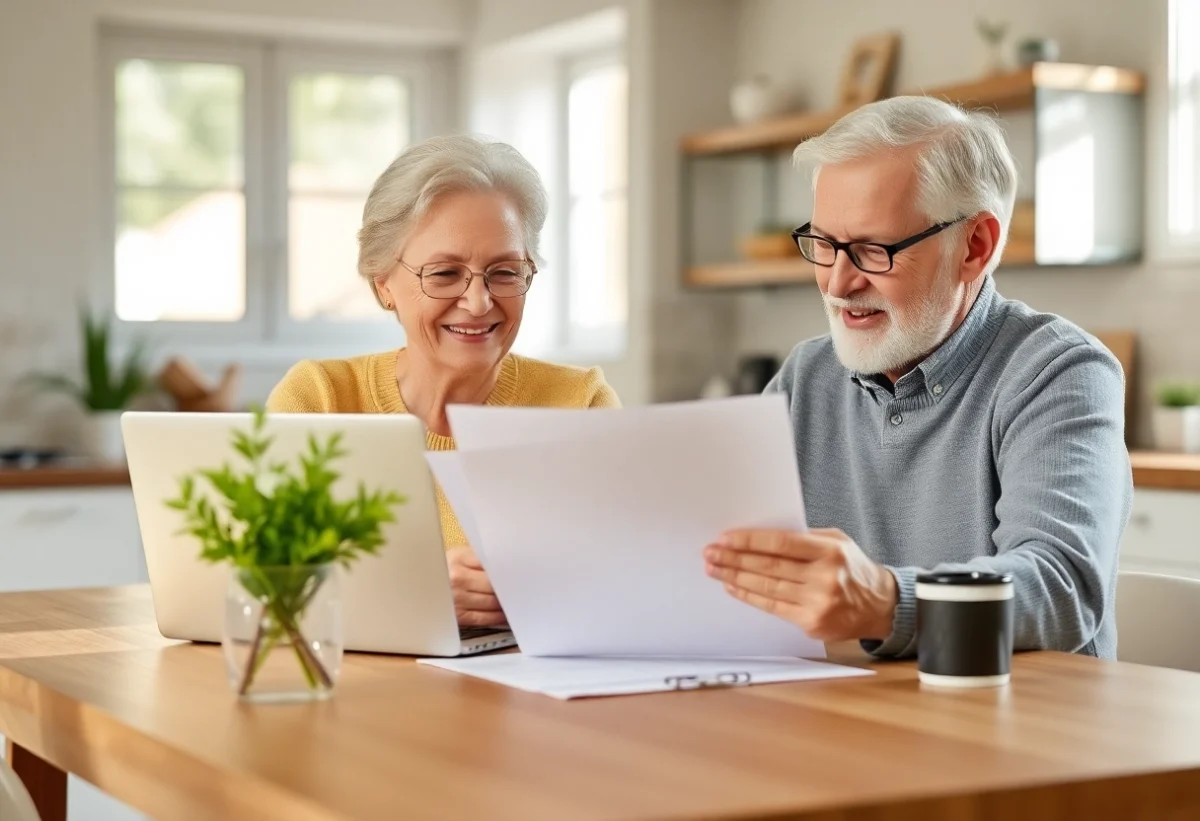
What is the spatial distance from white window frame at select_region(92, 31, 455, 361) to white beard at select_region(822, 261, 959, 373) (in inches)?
161

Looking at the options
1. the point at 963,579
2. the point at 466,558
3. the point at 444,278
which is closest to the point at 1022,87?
the point at 444,278

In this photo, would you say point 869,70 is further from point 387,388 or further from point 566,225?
point 387,388

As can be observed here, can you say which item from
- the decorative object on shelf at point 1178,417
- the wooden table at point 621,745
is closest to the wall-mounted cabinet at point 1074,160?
the decorative object on shelf at point 1178,417

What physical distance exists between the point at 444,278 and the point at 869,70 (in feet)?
9.55

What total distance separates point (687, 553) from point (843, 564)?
14 cm

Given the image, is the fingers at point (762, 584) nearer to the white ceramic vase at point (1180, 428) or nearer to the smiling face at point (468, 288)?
the smiling face at point (468, 288)

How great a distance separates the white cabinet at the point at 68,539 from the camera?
443 centimetres

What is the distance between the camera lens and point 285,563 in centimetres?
135

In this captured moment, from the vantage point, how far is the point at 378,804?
101 centimetres

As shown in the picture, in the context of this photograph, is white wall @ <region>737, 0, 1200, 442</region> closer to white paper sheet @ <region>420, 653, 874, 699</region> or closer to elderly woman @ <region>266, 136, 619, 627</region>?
elderly woman @ <region>266, 136, 619, 627</region>

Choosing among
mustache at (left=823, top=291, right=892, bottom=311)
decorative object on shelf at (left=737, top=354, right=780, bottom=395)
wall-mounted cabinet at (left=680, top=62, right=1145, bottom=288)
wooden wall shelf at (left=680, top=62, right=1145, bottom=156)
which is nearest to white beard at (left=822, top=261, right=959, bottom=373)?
mustache at (left=823, top=291, right=892, bottom=311)

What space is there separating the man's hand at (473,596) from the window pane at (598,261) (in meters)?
4.05

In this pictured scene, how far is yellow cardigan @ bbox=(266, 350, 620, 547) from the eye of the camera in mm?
2314

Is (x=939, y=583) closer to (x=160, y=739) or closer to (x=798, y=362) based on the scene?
(x=160, y=739)
